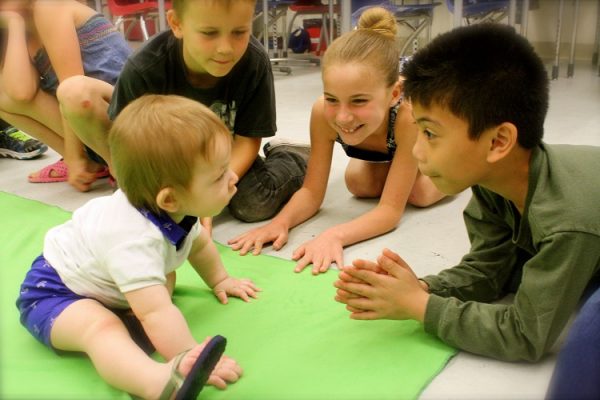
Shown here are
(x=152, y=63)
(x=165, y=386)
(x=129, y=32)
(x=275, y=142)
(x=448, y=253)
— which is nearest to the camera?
(x=165, y=386)

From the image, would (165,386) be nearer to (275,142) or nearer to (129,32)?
(275,142)

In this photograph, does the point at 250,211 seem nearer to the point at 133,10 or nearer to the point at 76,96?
the point at 76,96

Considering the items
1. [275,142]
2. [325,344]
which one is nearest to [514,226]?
[325,344]

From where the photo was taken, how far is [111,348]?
0.78 m

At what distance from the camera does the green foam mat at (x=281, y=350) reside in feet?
2.61

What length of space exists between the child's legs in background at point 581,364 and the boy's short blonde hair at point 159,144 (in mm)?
504

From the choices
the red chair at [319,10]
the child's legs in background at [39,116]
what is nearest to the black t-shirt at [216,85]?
the child's legs in background at [39,116]

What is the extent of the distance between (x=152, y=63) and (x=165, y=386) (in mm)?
847

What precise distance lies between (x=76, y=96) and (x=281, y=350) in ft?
3.08

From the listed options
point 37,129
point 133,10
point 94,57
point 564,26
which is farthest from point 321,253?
point 564,26

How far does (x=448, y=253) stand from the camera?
1244mm

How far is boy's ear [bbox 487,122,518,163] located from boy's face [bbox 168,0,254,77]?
616 millimetres

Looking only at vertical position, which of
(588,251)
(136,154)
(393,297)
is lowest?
(393,297)

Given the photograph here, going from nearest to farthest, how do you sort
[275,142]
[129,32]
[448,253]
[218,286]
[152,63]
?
[218,286], [448,253], [152,63], [275,142], [129,32]
